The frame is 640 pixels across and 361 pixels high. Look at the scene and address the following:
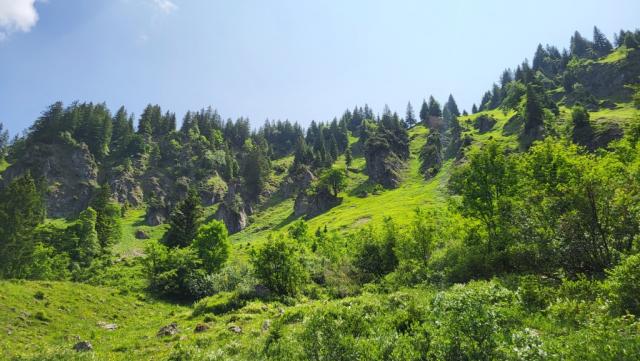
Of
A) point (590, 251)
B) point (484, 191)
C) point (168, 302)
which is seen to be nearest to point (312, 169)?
point (168, 302)

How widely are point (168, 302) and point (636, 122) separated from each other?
73561 millimetres

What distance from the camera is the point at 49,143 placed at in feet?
529

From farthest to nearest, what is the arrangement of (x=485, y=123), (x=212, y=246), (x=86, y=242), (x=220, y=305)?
(x=485, y=123)
(x=86, y=242)
(x=212, y=246)
(x=220, y=305)

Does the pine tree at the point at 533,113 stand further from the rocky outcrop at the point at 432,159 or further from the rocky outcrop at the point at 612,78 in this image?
the rocky outcrop at the point at 612,78

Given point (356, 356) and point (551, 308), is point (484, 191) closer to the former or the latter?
point (551, 308)

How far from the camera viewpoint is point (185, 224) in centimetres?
7906

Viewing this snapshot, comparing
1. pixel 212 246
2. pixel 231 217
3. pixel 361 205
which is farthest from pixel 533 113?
pixel 212 246

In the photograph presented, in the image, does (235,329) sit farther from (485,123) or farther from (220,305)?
(485,123)

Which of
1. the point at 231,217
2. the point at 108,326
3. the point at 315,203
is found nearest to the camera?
the point at 108,326

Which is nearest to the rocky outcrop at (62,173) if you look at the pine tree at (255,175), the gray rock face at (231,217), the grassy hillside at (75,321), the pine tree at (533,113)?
the gray rock face at (231,217)

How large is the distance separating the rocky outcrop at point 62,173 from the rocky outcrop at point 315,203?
9007 centimetres

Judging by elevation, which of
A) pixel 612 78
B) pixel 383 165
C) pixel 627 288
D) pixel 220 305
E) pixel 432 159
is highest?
pixel 612 78

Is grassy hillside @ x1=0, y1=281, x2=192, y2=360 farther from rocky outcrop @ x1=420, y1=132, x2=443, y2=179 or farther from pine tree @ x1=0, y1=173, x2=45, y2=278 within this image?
rocky outcrop @ x1=420, y1=132, x2=443, y2=179

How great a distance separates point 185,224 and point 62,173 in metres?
113
